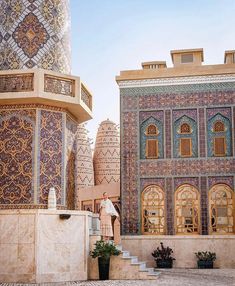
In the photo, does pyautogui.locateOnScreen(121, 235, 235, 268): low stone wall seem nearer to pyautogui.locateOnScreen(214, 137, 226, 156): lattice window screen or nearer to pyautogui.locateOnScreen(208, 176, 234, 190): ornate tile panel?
pyautogui.locateOnScreen(208, 176, 234, 190): ornate tile panel

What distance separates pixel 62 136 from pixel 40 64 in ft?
5.28

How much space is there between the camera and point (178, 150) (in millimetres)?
17031

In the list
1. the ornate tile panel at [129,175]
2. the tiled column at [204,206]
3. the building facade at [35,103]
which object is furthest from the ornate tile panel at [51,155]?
the tiled column at [204,206]

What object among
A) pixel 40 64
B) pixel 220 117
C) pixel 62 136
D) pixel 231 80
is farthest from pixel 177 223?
pixel 40 64

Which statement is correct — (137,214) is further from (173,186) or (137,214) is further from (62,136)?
(62,136)

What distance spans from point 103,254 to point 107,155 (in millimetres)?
16390

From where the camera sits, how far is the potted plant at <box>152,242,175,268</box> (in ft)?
53.1

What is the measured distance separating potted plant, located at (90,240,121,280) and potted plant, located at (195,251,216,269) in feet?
14.5

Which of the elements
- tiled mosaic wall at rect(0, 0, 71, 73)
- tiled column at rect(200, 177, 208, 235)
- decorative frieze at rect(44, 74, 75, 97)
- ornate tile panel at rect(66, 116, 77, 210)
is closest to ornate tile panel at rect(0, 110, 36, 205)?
decorative frieze at rect(44, 74, 75, 97)

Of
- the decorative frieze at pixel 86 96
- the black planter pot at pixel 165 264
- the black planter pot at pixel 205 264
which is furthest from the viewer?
the black planter pot at pixel 165 264

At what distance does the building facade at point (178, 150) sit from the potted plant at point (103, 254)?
446cm

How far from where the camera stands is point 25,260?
11.2 metres

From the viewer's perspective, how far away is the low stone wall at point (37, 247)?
1121cm

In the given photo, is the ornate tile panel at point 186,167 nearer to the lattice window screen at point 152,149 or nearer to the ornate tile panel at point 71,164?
the lattice window screen at point 152,149
